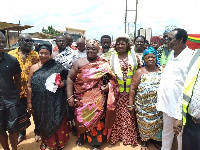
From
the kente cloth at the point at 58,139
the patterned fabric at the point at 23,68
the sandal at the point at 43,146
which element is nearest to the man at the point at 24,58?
the patterned fabric at the point at 23,68

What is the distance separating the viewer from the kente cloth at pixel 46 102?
2.68m

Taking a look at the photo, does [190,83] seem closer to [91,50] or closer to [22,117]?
[91,50]

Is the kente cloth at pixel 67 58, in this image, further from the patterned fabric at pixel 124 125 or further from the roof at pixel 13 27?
the roof at pixel 13 27

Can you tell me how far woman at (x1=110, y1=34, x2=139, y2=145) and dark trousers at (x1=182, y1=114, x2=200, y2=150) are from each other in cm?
131

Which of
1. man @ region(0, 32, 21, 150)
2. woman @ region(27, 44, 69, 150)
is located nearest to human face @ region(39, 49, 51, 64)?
woman @ region(27, 44, 69, 150)

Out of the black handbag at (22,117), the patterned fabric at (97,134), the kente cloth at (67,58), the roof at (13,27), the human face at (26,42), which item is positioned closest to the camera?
the black handbag at (22,117)

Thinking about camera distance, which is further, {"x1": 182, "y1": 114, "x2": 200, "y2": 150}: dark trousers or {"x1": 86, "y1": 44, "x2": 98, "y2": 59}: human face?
{"x1": 86, "y1": 44, "x2": 98, "y2": 59}: human face

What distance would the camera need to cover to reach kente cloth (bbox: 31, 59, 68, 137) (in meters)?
2.68

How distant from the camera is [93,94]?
2793 millimetres

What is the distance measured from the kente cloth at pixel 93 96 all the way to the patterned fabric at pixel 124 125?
11.6 inches

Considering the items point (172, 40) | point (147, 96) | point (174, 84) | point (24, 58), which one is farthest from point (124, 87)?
point (24, 58)

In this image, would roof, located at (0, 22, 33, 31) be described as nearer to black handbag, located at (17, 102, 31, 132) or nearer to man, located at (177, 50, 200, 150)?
black handbag, located at (17, 102, 31, 132)

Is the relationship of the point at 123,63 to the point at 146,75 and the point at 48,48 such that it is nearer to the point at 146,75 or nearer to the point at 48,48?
the point at 146,75

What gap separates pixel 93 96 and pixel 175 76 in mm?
1318
